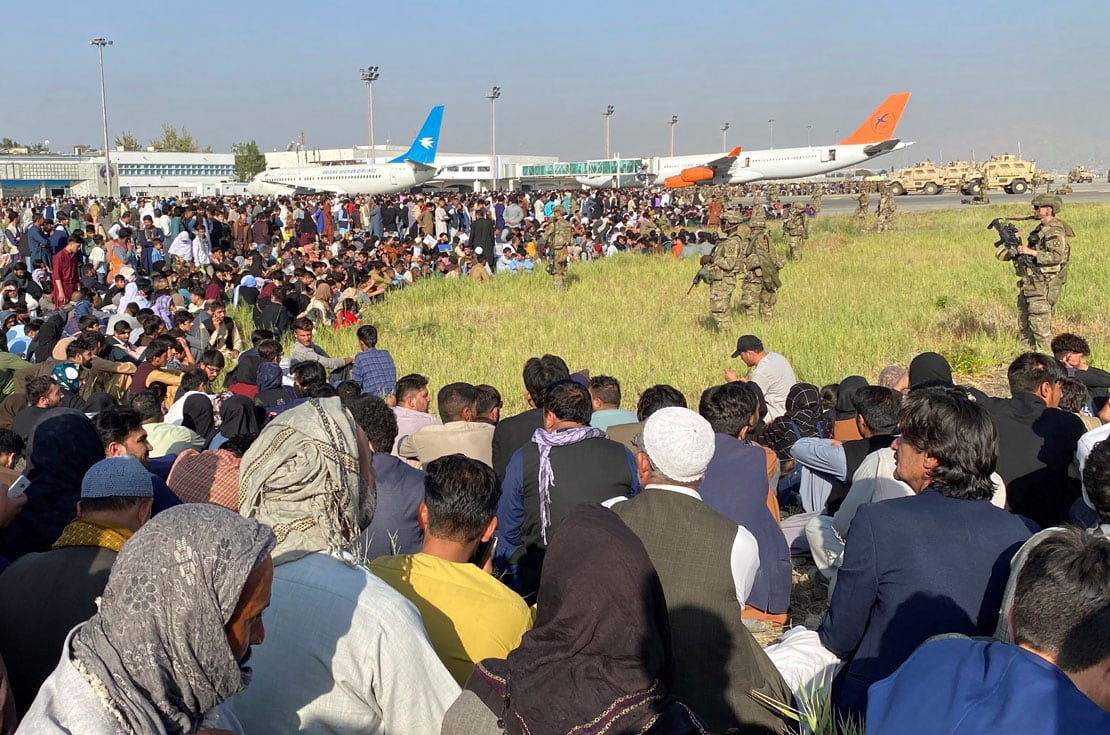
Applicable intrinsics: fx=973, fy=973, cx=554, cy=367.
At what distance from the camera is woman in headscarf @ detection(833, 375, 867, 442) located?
5.92 m

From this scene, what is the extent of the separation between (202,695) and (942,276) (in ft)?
55.0

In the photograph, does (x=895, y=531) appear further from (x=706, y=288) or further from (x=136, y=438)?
(x=706, y=288)

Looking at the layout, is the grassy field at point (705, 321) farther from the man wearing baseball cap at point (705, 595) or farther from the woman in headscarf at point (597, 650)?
the woman in headscarf at point (597, 650)

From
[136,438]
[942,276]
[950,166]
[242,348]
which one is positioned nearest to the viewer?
[136,438]

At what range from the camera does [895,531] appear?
9.35 ft

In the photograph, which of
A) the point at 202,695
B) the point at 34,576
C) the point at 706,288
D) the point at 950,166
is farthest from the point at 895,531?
the point at 950,166

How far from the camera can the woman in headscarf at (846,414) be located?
5922 millimetres

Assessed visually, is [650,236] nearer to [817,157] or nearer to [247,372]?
[247,372]

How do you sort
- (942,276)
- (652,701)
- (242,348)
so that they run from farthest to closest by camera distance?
(942,276) → (242,348) → (652,701)

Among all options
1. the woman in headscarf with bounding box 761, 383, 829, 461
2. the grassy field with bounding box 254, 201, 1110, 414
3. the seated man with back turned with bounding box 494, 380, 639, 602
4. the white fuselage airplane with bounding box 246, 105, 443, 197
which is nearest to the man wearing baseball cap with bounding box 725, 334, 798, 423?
the woman in headscarf with bounding box 761, 383, 829, 461

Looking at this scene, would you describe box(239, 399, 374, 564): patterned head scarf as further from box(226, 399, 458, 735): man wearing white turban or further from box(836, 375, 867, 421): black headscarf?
box(836, 375, 867, 421): black headscarf

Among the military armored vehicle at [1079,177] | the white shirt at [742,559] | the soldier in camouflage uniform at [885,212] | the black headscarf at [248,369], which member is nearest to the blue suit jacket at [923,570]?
the white shirt at [742,559]

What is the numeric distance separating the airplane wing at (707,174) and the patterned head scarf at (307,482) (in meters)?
52.1

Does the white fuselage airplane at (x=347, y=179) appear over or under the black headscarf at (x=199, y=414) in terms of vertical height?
over
